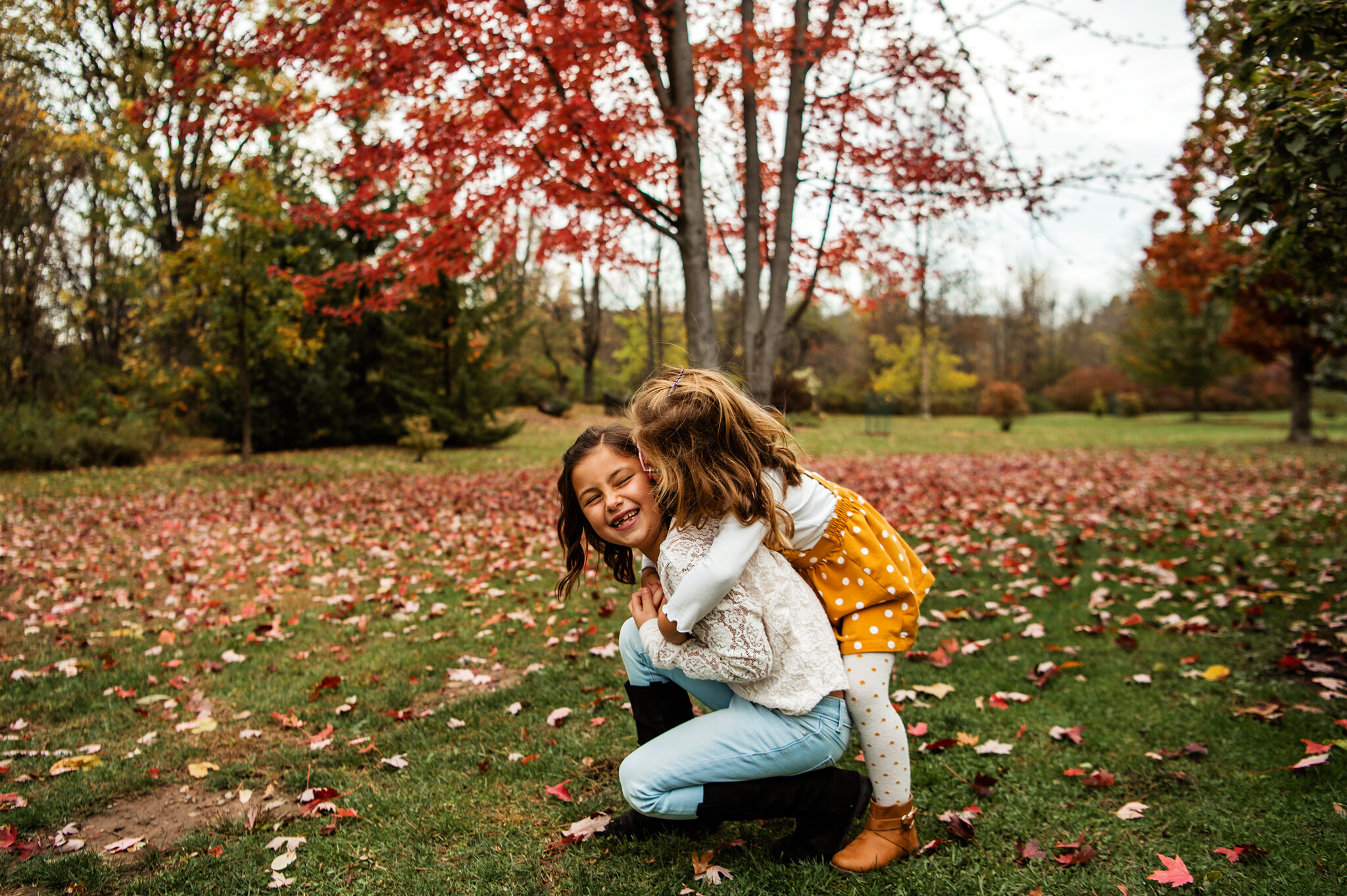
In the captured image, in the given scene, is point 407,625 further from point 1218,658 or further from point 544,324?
point 544,324

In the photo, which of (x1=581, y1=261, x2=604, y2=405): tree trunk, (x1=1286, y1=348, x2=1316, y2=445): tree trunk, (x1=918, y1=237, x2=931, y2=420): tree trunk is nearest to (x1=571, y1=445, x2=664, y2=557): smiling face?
(x1=1286, y1=348, x2=1316, y2=445): tree trunk

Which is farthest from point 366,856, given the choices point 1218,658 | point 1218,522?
point 1218,522

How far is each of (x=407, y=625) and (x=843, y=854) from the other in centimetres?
327

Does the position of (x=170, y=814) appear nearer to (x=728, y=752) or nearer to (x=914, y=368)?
(x=728, y=752)

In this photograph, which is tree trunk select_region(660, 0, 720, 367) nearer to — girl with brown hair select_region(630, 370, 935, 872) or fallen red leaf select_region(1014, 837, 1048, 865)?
girl with brown hair select_region(630, 370, 935, 872)

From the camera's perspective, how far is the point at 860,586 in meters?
2.26

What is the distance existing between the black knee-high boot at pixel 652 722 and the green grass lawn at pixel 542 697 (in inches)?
2.2

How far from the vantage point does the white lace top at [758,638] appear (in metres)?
2.02

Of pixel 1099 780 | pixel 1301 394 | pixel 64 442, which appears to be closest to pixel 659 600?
pixel 1099 780

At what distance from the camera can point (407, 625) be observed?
4695 mm

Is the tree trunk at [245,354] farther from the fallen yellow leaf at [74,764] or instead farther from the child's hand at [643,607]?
the child's hand at [643,607]

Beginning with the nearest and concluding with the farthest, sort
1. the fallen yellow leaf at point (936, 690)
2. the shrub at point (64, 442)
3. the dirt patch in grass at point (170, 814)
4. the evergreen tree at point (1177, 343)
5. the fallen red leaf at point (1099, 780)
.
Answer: the dirt patch in grass at point (170, 814) → the fallen red leaf at point (1099, 780) → the fallen yellow leaf at point (936, 690) → the shrub at point (64, 442) → the evergreen tree at point (1177, 343)

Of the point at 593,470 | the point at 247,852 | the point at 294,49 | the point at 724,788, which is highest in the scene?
the point at 294,49

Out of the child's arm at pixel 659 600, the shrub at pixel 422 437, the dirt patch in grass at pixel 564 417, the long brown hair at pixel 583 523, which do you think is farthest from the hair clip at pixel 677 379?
the dirt patch in grass at pixel 564 417
